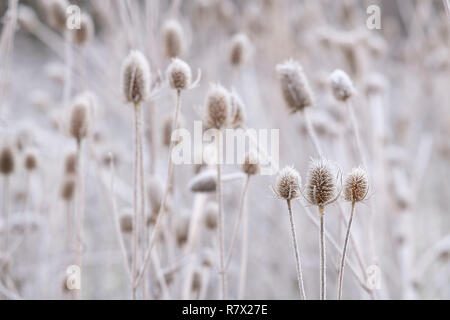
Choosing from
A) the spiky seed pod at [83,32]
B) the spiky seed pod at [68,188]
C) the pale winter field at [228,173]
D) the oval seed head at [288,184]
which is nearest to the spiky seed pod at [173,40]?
the pale winter field at [228,173]

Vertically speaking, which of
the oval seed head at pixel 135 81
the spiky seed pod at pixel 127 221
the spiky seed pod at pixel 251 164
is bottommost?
the spiky seed pod at pixel 127 221

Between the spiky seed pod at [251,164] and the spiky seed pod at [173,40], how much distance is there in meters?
0.27

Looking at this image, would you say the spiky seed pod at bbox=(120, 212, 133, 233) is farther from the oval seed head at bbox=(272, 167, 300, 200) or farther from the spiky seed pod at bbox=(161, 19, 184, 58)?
the oval seed head at bbox=(272, 167, 300, 200)

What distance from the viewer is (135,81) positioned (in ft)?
1.89

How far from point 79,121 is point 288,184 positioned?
328mm

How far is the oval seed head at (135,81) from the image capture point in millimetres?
575

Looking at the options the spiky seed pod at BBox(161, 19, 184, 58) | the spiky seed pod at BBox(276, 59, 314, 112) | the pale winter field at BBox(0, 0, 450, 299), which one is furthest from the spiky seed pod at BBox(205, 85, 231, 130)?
the spiky seed pod at BBox(161, 19, 184, 58)

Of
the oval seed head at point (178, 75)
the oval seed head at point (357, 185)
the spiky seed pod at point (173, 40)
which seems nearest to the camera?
the oval seed head at point (357, 185)

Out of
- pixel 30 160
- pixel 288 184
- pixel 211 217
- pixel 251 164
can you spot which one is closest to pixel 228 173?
pixel 211 217

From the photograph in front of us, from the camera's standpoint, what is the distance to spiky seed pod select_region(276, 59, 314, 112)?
0.64 m

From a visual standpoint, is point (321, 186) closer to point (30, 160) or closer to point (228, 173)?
point (30, 160)

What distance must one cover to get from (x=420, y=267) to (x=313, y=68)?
2.96ft

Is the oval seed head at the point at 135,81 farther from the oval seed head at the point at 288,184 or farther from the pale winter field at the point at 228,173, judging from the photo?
the oval seed head at the point at 288,184

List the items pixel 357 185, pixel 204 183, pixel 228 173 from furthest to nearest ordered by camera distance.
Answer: pixel 228 173 < pixel 204 183 < pixel 357 185
